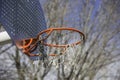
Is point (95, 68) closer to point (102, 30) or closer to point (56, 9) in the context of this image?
point (102, 30)

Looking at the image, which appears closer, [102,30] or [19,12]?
[19,12]

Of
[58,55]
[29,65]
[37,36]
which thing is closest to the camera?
[37,36]

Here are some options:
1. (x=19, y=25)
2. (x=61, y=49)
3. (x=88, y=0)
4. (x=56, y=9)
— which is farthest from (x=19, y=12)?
(x=88, y=0)

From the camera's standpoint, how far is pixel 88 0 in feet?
42.2

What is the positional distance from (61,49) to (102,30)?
310 inches

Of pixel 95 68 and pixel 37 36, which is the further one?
pixel 95 68

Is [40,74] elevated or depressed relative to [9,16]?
elevated

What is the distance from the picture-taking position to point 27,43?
4.62 metres

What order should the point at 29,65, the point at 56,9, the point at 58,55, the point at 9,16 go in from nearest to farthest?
the point at 9,16, the point at 58,55, the point at 29,65, the point at 56,9

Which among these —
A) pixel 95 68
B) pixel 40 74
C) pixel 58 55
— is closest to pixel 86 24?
pixel 95 68

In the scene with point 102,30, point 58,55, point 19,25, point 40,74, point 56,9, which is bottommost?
point 58,55

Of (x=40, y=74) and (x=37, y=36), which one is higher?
(x=40, y=74)

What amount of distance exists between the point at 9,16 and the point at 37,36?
572 millimetres

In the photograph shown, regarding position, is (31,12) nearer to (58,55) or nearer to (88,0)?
(58,55)
